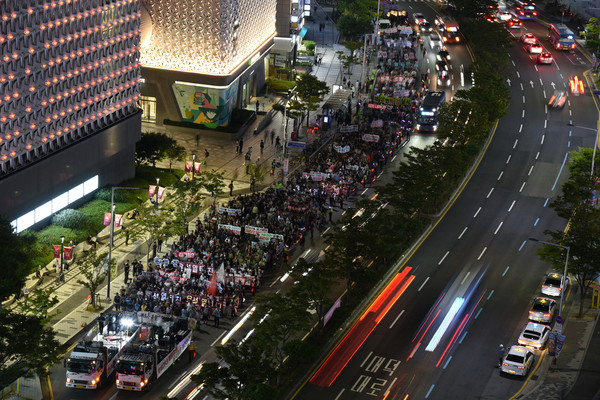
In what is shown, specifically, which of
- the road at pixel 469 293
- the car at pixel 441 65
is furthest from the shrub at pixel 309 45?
the road at pixel 469 293

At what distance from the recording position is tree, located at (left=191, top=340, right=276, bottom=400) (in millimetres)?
61188

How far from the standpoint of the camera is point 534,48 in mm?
168000

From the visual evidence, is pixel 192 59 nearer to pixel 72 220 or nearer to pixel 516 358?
pixel 72 220

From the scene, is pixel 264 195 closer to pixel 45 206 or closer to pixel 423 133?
pixel 45 206

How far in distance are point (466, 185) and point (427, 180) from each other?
53.0 feet

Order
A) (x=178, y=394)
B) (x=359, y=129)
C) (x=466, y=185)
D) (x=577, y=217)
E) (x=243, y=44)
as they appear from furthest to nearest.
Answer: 1. (x=243, y=44)
2. (x=359, y=129)
3. (x=466, y=185)
4. (x=577, y=217)
5. (x=178, y=394)

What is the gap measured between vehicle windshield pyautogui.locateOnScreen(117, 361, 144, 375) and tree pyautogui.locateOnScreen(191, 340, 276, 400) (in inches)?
272

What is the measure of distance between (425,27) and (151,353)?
12244 cm

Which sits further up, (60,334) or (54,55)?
(54,55)

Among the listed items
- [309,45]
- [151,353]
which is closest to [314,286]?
[151,353]

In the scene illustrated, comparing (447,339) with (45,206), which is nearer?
(447,339)

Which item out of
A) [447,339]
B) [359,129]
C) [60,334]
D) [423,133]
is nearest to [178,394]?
[60,334]

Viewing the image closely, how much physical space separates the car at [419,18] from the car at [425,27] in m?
0.79

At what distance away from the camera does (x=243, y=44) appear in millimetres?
131500
